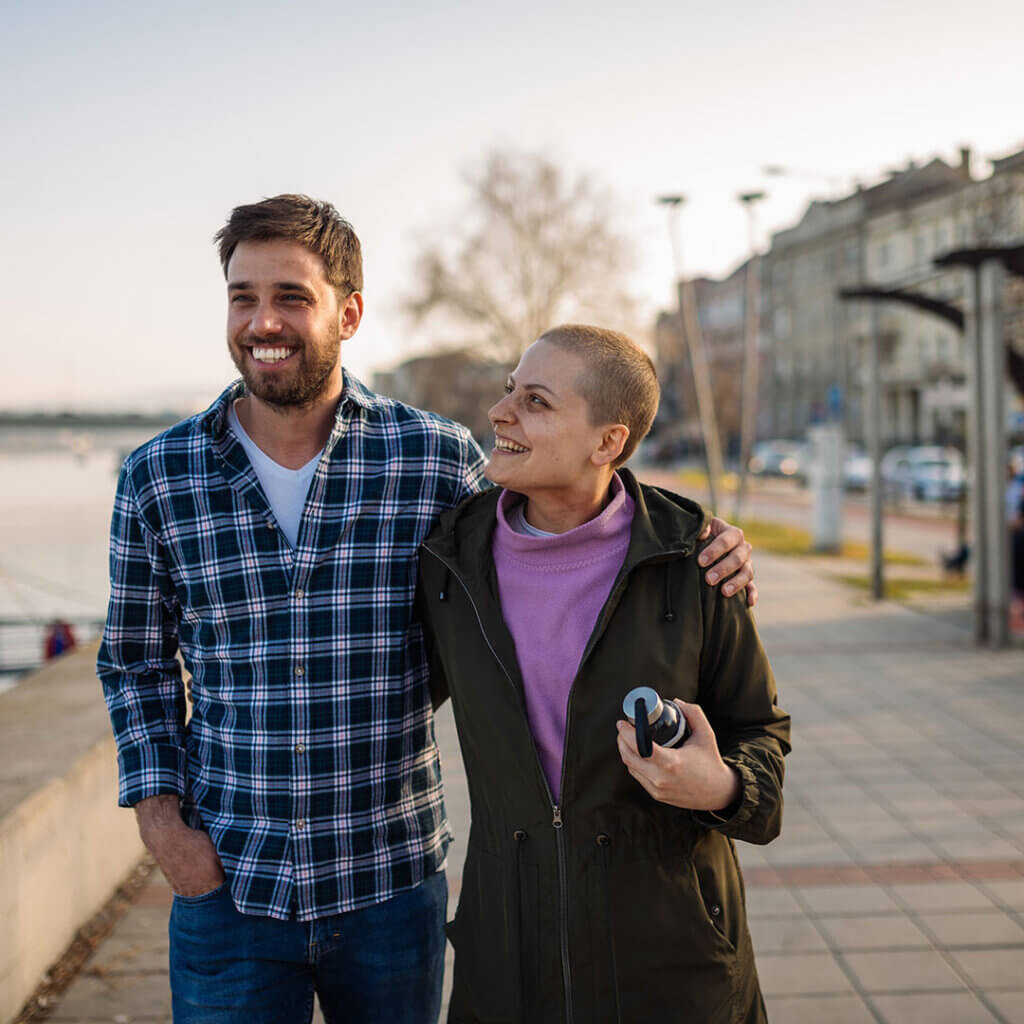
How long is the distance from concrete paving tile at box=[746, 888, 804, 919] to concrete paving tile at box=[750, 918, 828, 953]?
0.17ft

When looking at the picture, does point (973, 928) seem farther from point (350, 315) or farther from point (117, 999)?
point (350, 315)

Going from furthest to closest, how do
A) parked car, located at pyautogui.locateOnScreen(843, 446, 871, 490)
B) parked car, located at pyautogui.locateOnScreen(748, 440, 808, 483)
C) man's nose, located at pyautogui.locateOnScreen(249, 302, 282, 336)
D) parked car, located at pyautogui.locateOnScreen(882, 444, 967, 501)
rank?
parked car, located at pyautogui.locateOnScreen(748, 440, 808, 483), parked car, located at pyautogui.locateOnScreen(843, 446, 871, 490), parked car, located at pyautogui.locateOnScreen(882, 444, 967, 501), man's nose, located at pyautogui.locateOnScreen(249, 302, 282, 336)

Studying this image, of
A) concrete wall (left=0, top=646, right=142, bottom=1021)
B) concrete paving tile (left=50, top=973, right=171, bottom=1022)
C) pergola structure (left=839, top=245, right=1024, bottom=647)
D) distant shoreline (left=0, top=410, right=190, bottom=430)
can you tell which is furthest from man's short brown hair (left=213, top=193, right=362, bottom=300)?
distant shoreline (left=0, top=410, right=190, bottom=430)

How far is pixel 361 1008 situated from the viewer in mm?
2229

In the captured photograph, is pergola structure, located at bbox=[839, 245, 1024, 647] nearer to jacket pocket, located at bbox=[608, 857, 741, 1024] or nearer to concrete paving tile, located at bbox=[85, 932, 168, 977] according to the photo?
concrete paving tile, located at bbox=[85, 932, 168, 977]

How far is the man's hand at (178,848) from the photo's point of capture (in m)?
2.16

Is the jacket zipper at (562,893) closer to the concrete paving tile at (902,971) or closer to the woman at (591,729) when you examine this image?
the woman at (591,729)

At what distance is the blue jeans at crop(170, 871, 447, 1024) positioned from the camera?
2152 millimetres

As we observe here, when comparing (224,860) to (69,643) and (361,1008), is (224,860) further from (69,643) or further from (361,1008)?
(69,643)

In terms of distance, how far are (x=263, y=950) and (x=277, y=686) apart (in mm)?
498

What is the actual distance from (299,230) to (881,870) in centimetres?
391

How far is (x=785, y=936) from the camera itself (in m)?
4.23

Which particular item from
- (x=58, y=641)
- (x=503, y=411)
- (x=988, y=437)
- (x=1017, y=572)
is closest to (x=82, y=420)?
(x=58, y=641)

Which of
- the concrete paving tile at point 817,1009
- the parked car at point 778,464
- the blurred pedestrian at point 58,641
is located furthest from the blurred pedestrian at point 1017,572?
the parked car at point 778,464
